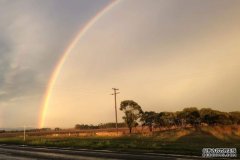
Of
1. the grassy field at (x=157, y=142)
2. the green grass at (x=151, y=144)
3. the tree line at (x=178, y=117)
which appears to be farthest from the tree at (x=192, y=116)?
the green grass at (x=151, y=144)

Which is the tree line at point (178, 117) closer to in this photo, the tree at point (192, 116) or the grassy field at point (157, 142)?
the tree at point (192, 116)

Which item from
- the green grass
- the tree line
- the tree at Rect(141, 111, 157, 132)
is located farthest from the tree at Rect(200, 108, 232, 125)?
the green grass

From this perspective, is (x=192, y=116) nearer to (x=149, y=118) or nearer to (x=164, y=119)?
(x=164, y=119)

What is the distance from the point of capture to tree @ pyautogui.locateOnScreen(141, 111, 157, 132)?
4039 inches

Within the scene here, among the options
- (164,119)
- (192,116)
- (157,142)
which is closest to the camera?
(157,142)

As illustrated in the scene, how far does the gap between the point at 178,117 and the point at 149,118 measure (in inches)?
353

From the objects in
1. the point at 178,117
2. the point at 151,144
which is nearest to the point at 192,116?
the point at 178,117

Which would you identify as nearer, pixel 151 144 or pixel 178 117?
pixel 151 144

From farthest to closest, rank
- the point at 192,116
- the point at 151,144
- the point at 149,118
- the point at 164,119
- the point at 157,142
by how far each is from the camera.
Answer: the point at 164,119, the point at 149,118, the point at 192,116, the point at 157,142, the point at 151,144

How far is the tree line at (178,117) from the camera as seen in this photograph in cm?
9291

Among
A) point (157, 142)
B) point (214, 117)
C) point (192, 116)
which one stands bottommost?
point (157, 142)

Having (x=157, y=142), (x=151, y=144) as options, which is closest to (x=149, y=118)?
(x=157, y=142)

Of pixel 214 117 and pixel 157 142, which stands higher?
pixel 214 117

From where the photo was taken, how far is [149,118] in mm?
105125
